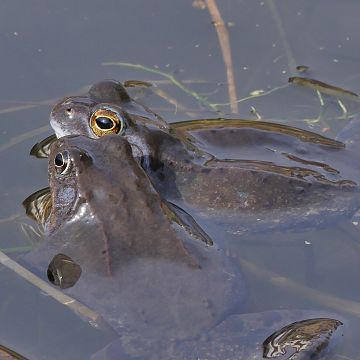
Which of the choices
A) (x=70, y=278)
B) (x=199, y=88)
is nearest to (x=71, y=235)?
(x=70, y=278)

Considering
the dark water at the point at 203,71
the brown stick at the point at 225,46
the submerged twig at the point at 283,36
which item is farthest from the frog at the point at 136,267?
the submerged twig at the point at 283,36

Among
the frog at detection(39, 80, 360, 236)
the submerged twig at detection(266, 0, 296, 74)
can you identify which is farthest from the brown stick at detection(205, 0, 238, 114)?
the frog at detection(39, 80, 360, 236)

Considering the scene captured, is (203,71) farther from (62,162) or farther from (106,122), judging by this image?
(62,162)

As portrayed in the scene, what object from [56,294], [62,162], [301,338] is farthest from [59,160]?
[301,338]

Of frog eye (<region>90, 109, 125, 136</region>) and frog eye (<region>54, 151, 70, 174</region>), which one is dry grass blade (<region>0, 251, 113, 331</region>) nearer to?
frog eye (<region>54, 151, 70, 174</region>)

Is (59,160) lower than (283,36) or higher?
lower

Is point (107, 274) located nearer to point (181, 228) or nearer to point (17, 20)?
point (181, 228)

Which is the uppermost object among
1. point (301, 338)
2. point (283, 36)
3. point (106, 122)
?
point (283, 36)
